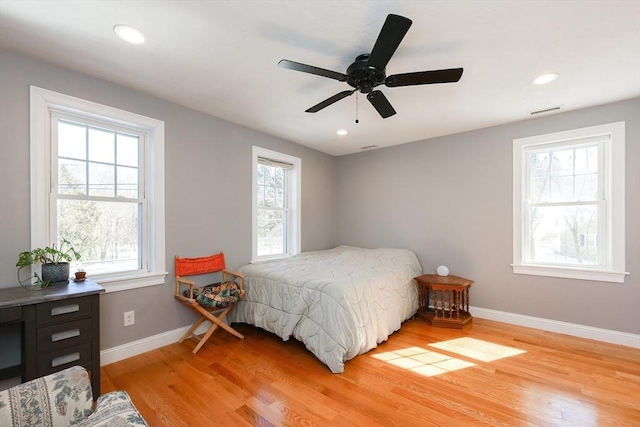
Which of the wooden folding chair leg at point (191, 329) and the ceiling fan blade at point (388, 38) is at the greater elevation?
the ceiling fan blade at point (388, 38)

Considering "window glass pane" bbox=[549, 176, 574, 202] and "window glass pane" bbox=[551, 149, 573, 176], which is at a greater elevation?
"window glass pane" bbox=[551, 149, 573, 176]

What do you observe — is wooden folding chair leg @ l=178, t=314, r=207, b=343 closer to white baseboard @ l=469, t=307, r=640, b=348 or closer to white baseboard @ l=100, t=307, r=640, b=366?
white baseboard @ l=100, t=307, r=640, b=366

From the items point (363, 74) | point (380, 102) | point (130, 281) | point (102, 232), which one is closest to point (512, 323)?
point (380, 102)

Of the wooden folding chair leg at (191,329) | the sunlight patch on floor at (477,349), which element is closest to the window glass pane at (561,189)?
the sunlight patch on floor at (477,349)

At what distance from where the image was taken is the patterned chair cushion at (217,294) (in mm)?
2625

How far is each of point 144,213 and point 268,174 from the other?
169 cm

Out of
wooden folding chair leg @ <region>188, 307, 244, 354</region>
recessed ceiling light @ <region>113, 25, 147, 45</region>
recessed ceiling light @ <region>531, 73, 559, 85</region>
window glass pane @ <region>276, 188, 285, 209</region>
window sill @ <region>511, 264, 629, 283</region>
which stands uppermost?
recessed ceiling light @ <region>113, 25, 147, 45</region>

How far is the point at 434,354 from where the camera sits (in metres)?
2.59

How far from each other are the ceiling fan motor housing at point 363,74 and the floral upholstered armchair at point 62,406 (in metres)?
2.10

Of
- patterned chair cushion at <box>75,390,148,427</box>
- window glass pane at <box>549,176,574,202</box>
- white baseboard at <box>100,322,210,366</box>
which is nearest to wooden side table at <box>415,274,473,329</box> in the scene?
window glass pane at <box>549,176,574,202</box>

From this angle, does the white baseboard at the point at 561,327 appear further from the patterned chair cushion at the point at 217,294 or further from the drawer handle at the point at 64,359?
the drawer handle at the point at 64,359

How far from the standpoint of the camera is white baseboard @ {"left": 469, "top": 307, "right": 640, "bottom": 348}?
278 centimetres

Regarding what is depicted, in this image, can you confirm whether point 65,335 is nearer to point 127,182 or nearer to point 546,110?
point 127,182

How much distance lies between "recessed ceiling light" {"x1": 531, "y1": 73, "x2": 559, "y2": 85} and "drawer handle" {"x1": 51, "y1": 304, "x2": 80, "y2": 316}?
3836 millimetres
